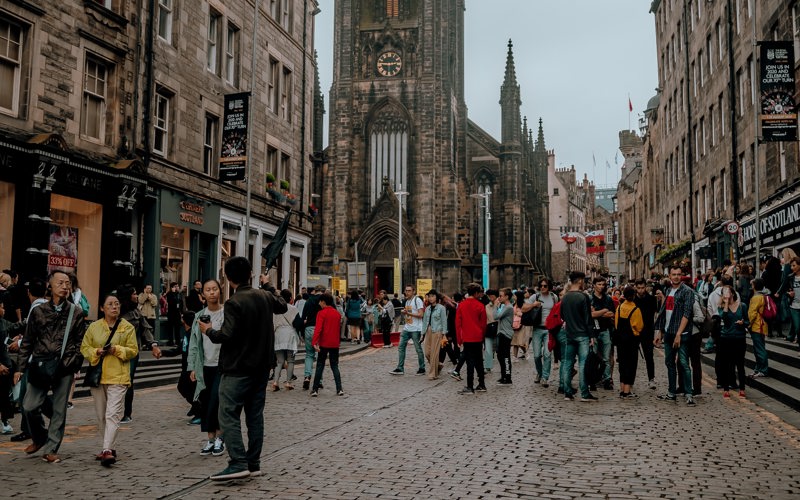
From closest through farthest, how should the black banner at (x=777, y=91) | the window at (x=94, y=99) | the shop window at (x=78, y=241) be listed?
the shop window at (x=78, y=241) < the window at (x=94, y=99) < the black banner at (x=777, y=91)

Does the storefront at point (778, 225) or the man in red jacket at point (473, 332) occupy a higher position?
the storefront at point (778, 225)

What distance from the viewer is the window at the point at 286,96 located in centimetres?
2828

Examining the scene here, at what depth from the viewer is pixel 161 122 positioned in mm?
20406

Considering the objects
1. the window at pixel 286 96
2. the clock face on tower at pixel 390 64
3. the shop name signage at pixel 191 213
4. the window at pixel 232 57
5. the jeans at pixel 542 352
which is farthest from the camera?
the clock face on tower at pixel 390 64

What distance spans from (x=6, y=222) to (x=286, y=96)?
1516cm

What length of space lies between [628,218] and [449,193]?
26.3 meters

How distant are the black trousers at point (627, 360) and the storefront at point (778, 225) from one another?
343 inches

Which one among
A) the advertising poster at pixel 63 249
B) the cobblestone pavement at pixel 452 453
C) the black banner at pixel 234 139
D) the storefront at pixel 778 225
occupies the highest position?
the black banner at pixel 234 139

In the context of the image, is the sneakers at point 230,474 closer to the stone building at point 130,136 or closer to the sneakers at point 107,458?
the sneakers at point 107,458

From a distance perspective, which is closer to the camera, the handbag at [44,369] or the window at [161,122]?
the handbag at [44,369]

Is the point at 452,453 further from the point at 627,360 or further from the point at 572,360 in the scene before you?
the point at 627,360

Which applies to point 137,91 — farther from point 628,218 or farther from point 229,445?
point 628,218

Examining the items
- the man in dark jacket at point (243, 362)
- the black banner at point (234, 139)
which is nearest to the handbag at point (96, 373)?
the man in dark jacket at point (243, 362)

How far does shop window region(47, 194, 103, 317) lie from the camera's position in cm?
1633
